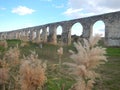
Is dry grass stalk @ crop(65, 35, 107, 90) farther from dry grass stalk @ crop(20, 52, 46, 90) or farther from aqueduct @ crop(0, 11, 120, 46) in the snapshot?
aqueduct @ crop(0, 11, 120, 46)

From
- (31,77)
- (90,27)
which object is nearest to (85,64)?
(31,77)

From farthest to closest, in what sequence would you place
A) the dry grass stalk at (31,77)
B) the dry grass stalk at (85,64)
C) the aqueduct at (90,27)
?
the aqueduct at (90,27)
the dry grass stalk at (31,77)
the dry grass stalk at (85,64)

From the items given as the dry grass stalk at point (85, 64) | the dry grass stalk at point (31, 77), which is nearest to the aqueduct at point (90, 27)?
the dry grass stalk at point (31, 77)

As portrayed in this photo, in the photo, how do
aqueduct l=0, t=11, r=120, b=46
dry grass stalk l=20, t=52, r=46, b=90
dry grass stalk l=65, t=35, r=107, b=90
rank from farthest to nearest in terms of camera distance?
aqueduct l=0, t=11, r=120, b=46 → dry grass stalk l=20, t=52, r=46, b=90 → dry grass stalk l=65, t=35, r=107, b=90

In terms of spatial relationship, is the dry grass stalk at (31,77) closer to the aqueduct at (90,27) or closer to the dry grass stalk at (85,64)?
the dry grass stalk at (85,64)

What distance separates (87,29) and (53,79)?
2269cm

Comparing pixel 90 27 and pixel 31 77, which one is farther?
pixel 90 27

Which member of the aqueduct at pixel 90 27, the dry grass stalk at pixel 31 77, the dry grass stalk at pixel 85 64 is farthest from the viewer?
the aqueduct at pixel 90 27

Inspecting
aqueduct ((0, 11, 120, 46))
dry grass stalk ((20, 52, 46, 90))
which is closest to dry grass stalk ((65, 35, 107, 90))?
dry grass stalk ((20, 52, 46, 90))

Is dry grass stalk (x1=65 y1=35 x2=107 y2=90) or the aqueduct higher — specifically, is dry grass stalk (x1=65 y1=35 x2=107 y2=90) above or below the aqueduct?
below

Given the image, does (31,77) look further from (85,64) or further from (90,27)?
(90,27)

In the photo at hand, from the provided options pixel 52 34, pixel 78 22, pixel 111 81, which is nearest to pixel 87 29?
pixel 78 22

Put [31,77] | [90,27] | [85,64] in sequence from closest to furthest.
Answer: [85,64] → [31,77] → [90,27]

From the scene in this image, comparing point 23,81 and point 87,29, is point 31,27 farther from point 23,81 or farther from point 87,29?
point 23,81
